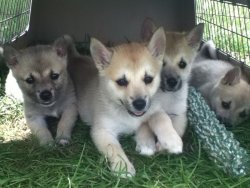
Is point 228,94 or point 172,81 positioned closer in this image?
point 172,81

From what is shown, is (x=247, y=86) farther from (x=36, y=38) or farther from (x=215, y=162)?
(x=36, y=38)

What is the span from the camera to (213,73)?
4086 mm

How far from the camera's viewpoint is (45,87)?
3248 mm

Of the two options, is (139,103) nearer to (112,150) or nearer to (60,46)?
(112,150)

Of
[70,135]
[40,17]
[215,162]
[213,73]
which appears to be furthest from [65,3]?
[215,162]

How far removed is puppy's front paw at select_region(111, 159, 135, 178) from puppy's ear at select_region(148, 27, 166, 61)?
0.79m

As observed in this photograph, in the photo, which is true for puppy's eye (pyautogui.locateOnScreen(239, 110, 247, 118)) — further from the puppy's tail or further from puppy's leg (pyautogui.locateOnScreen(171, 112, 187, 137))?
the puppy's tail

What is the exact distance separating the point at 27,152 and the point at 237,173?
4.62 feet

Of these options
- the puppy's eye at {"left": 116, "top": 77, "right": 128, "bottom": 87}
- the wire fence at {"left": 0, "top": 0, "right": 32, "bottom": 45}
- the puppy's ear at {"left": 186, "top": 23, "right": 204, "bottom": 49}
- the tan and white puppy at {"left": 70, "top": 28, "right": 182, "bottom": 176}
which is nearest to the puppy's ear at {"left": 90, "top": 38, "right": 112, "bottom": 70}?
the tan and white puppy at {"left": 70, "top": 28, "right": 182, "bottom": 176}

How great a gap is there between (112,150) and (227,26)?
2.35m

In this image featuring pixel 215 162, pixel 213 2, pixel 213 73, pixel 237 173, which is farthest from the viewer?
pixel 213 2

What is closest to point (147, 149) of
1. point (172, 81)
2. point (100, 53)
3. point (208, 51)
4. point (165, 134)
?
point (165, 134)

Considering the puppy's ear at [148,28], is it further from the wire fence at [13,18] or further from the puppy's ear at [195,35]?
the wire fence at [13,18]

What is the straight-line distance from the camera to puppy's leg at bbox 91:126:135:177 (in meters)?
2.55
